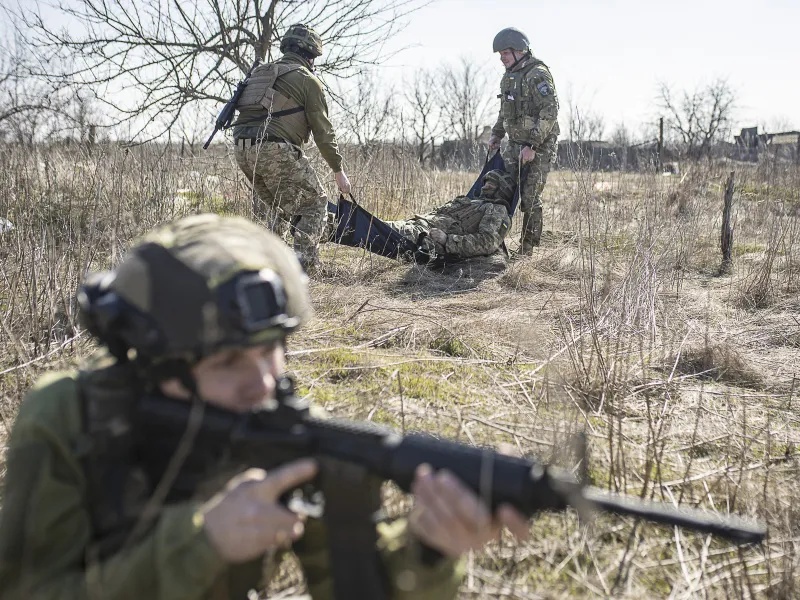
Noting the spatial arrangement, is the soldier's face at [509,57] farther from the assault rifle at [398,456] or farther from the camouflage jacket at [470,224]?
the assault rifle at [398,456]

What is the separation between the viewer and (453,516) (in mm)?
1113

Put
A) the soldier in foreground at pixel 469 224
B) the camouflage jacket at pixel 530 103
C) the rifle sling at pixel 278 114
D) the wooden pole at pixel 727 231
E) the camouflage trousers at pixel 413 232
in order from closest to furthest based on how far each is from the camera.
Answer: the rifle sling at pixel 278 114 < the camouflage trousers at pixel 413 232 < the soldier in foreground at pixel 469 224 < the wooden pole at pixel 727 231 < the camouflage jacket at pixel 530 103

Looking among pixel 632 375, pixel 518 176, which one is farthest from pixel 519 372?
pixel 518 176

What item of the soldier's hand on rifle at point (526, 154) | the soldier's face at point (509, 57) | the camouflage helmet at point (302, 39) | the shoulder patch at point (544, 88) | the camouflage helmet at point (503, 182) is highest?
the soldier's face at point (509, 57)

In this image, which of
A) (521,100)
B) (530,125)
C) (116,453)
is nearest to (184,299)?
(116,453)

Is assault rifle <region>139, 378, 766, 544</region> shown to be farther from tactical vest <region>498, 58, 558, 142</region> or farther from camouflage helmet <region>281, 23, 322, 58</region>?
tactical vest <region>498, 58, 558, 142</region>

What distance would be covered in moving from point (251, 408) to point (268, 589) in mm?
843

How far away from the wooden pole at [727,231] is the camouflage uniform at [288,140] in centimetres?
438

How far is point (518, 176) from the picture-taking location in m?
7.68

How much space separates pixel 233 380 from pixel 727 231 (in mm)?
7343

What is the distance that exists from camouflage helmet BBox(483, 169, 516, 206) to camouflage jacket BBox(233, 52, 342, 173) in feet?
7.43

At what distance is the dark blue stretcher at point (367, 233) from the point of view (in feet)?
21.4

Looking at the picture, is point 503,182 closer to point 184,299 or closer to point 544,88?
point 544,88

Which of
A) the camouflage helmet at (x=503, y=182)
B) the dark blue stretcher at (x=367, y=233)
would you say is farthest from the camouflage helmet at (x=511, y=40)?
the dark blue stretcher at (x=367, y=233)
